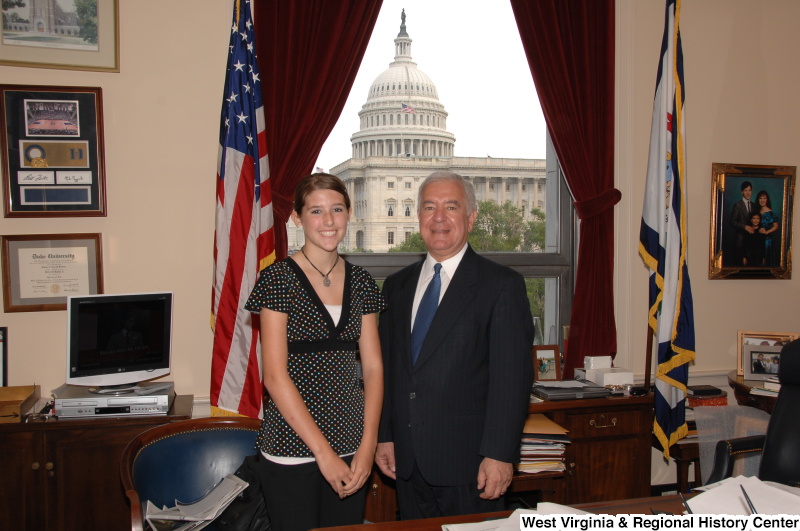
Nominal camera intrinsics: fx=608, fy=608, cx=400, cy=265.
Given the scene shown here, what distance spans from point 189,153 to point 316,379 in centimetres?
180

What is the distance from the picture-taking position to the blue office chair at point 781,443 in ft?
7.07

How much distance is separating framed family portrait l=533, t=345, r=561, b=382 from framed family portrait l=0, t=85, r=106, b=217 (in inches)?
94.6

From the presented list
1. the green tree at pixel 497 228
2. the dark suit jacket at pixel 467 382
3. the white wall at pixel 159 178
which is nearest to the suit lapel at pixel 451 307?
the dark suit jacket at pixel 467 382

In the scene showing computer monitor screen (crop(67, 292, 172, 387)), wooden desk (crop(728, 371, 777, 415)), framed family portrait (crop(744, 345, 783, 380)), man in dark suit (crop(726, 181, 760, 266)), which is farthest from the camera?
man in dark suit (crop(726, 181, 760, 266))

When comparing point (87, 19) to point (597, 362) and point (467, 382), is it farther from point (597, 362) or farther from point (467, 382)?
point (597, 362)

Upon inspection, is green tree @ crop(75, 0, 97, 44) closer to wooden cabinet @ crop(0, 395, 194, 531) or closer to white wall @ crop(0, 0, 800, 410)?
white wall @ crop(0, 0, 800, 410)

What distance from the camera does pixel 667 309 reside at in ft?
10.2

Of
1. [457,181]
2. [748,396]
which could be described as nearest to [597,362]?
[748,396]

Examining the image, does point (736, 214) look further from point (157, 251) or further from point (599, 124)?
point (157, 251)

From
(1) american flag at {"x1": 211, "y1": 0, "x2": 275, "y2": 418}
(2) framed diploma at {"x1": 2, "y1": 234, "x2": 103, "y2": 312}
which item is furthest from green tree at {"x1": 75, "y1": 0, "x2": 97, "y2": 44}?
(2) framed diploma at {"x1": 2, "y1": 234, "x2": 103, "y2": 312}

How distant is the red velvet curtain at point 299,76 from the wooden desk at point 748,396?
2.53 meters

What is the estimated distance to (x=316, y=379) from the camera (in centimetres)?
177

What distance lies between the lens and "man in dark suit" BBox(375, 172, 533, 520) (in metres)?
1.89

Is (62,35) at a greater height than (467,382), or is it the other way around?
(62,35)
